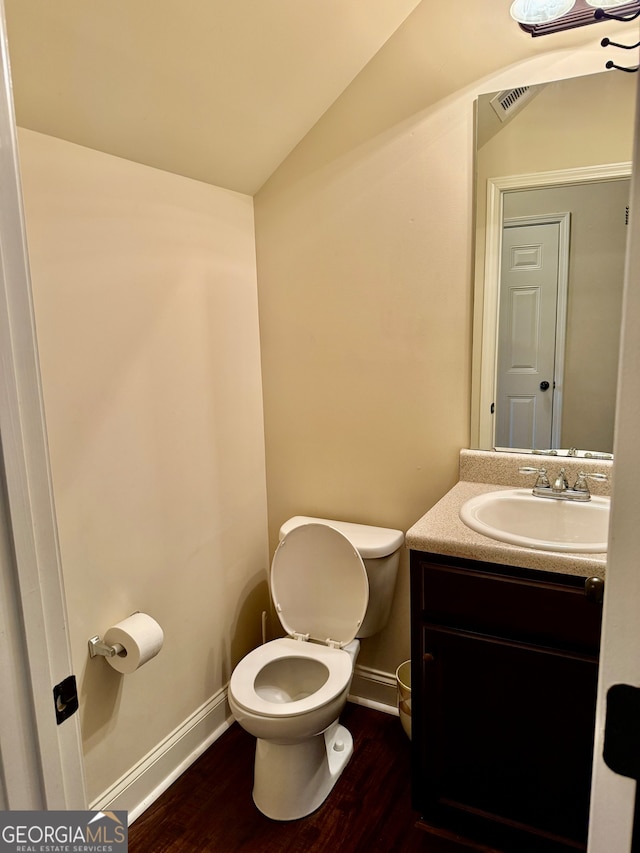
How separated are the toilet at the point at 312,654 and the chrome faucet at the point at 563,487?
1.82 feet

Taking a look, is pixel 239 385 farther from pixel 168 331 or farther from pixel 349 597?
pixel 349 597

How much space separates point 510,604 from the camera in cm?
146

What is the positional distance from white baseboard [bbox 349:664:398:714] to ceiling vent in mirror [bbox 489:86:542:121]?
205 centimetres

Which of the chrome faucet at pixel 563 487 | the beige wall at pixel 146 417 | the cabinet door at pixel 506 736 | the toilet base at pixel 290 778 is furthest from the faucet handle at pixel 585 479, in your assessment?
the beige wall at pixel 146 417

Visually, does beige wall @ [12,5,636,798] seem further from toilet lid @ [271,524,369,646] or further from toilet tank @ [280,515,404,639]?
toilet lid @ [271,524,369,646]

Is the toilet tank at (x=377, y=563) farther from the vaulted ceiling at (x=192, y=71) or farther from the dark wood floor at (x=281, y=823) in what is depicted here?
the vaulted ceiling at (x=192, y=71)

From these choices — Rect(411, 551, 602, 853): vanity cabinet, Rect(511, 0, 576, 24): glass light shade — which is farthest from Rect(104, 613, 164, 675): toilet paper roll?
Rect(511, 0, 576, 24): glass light shade

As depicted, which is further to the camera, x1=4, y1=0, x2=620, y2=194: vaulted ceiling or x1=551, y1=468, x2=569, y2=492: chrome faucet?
x1=551, y1=468, x2=569, y2=492: chrome faucet

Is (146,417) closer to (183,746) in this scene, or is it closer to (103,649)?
(103,649)

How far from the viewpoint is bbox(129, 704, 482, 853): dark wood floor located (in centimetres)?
168

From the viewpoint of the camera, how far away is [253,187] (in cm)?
217

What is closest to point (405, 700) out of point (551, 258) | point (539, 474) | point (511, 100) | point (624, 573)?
point (539, 474)

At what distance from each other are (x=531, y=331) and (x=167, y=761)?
6.18ft

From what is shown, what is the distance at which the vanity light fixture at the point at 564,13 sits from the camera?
1.55 metres
